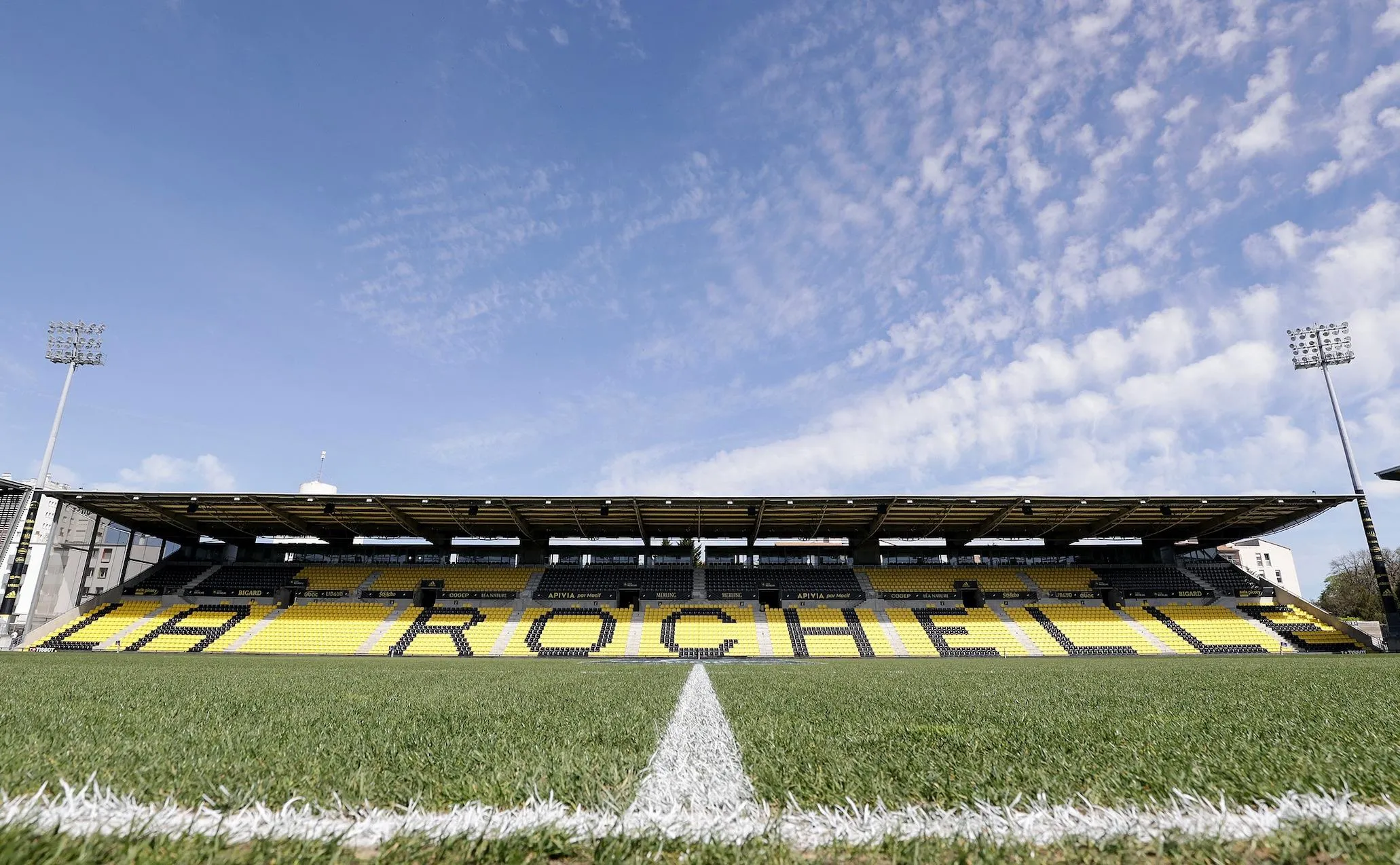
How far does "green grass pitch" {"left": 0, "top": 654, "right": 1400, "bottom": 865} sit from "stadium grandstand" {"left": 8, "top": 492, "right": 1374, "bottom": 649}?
23.8 metres

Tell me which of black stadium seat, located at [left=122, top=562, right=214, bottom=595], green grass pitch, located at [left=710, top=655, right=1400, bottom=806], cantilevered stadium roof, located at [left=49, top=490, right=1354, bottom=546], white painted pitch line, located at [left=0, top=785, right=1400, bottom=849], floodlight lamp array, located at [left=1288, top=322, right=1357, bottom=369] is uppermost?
floodlight lamp array, located at [left=1288, top=322, right=1357, bottom=369]

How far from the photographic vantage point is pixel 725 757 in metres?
2.84

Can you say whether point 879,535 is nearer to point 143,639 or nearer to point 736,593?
point 736,593

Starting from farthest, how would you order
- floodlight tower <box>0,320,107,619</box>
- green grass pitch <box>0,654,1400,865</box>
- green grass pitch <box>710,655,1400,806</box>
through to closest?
floodlight tower <box>0,320,107,619</box>, green grass pitch <box>710,655,1400,806</box>, green grass pitch <box>0,654,1400,865</box>

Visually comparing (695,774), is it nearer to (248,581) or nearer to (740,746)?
(740,746)

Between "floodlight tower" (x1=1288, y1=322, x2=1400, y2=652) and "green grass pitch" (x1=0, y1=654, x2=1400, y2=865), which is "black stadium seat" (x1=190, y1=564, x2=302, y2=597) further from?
"floodlight tower" (x1=1288, y1=322, x2=1400, y2=652)

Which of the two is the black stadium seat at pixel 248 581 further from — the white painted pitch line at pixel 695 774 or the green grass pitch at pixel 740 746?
the white painted pitch line at pixel 695 774

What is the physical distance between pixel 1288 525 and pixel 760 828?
4270 cm

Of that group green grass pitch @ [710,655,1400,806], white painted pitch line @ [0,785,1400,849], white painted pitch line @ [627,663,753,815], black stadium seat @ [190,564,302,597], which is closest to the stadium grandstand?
black stadium seat @ [190,564,302,597]

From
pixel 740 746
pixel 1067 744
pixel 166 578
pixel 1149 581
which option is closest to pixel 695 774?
pixel 740 746

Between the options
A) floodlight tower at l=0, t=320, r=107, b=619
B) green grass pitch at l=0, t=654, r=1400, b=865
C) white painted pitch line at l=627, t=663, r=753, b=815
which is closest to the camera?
green grass pitch at l=0, t=654, r=1400, b=865

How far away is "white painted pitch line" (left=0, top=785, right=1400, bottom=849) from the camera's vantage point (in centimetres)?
161

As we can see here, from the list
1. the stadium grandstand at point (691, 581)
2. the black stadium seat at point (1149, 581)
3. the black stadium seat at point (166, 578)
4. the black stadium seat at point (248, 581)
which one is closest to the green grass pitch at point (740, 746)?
the stadium grandstand at point (691, 581)

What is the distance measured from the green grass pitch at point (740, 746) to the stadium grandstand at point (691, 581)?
2379 centimetres
